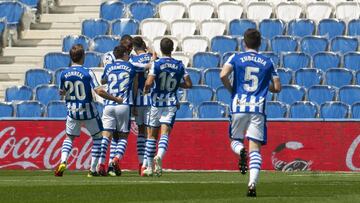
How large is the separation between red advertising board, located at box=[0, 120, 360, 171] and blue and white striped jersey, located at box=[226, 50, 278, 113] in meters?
8.13

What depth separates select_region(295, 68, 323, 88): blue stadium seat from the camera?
938 inches

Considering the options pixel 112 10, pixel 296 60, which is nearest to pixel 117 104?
pixel 296 60

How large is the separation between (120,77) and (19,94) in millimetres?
7468

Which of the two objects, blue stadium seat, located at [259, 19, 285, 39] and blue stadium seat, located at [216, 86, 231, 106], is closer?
blue stadium seat, located at [216, 86, 231, 106]

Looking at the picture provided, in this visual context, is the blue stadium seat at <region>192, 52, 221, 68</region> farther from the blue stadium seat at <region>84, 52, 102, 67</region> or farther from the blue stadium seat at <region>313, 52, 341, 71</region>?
the blue stadium seat at <region>84, 52, 102, 67</region>

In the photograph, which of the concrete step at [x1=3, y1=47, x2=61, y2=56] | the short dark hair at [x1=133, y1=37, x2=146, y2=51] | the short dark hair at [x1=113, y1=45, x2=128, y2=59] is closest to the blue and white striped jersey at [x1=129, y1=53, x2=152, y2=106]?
the short dark hair at [x1=133, y1=37, x2=146, y2=51]

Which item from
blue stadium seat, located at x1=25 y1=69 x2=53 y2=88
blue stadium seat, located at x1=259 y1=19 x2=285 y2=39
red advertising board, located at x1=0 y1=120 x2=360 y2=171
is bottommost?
red advertising board, located at x1=0 y1=120 x2=360 y2=171

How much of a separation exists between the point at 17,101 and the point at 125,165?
363 cm

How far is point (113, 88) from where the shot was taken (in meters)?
18.0

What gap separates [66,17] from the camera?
94.1ft

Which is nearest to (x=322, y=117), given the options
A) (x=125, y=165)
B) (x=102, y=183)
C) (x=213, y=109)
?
(x=213, y=109)

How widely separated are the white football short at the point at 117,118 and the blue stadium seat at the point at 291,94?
19.7ft

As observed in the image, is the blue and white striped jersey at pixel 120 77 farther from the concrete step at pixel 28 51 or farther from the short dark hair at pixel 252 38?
the concrete step at pixel 28 51

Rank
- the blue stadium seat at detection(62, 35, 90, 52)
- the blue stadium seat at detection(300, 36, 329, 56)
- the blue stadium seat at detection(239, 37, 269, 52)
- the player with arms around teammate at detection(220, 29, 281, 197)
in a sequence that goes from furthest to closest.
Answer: the blue stadium seat at detection(62, 35, 90, 52), the blue stadium seat at detection(239, 37, 269, 52), the blue stadium seat at detection(300, 36, 329, 56), the player with arms around teammate at detection(220, 29, 281, 197)
